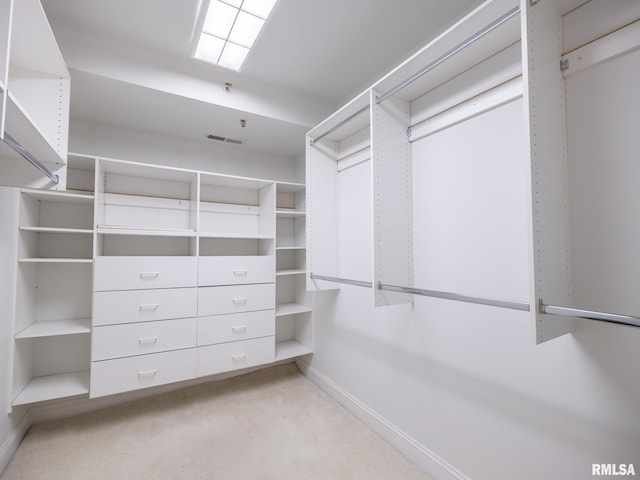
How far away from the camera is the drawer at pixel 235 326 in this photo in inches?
97.8

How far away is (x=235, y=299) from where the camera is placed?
262 cm

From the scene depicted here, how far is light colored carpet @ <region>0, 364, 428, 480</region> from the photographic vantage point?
1739 mm

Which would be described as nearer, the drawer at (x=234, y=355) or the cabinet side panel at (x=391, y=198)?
the cabinet side panel at (x=391, y=198)

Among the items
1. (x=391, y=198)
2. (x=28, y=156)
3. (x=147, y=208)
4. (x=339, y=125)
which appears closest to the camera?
(x=28, y=156)

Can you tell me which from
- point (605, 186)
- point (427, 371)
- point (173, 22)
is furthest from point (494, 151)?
point (173, 22)

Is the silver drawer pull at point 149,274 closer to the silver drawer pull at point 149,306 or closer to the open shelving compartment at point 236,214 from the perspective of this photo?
the silver drawer pull at point 149,306

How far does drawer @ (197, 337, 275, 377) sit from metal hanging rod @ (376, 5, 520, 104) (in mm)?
2244

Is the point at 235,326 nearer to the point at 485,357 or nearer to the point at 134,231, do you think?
the point at 134,231

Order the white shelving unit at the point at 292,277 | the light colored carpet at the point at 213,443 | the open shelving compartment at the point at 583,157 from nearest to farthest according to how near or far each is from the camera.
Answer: the open shelving compartment at the point at 583,157 → the light colored carpet at the point at 213,443 → the white shelving unit at the point at 292,277

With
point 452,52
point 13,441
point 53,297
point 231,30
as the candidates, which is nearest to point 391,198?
point 452,52

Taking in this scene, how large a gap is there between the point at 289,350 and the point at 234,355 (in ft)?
2.05

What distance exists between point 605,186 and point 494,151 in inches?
18.7

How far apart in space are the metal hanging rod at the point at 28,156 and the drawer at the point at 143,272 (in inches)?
29.4

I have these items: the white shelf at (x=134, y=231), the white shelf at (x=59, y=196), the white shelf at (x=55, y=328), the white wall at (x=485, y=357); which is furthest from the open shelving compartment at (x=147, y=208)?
the white wall at (x=485, y=357)
